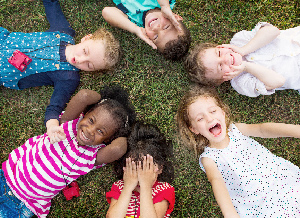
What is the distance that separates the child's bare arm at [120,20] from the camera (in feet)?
8.34

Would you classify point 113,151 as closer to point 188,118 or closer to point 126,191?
point 126,191

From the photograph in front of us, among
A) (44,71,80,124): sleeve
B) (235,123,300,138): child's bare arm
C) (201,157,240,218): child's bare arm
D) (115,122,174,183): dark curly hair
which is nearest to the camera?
(201,157,240,218): child's bare arm

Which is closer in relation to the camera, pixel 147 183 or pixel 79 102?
pixel 147 183

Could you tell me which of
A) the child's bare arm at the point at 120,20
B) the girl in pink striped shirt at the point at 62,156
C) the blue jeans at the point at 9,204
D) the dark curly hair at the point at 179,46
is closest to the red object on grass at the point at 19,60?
the girl in pink striped shirt at the point at 62,156

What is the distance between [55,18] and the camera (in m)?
2.60

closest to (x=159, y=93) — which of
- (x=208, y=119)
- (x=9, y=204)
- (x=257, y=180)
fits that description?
(x=208, y=119)

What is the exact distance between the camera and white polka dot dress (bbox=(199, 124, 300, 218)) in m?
2.24

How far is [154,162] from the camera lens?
2203mm

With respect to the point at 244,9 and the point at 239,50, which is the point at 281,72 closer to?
the point at 239,50

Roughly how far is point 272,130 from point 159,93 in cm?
108

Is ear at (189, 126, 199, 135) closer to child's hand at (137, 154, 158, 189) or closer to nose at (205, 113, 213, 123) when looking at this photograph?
nose at (205, 113, 213, 123)

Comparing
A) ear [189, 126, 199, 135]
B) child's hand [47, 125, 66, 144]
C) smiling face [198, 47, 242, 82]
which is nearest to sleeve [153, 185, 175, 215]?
ear [189, 126, 199, 135]

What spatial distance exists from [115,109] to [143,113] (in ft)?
1.58

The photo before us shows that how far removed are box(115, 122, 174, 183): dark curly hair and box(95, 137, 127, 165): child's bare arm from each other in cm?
5
